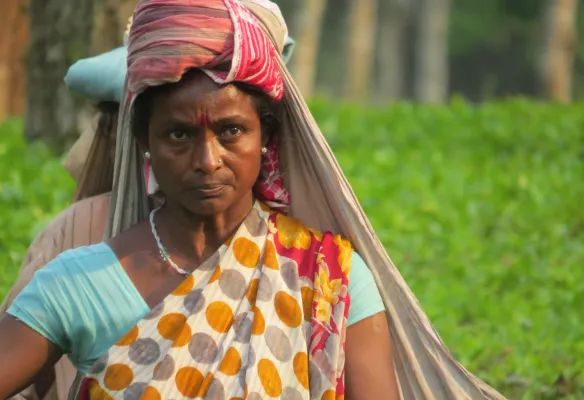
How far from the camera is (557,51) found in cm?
1836

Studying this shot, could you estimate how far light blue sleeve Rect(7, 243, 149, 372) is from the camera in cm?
327

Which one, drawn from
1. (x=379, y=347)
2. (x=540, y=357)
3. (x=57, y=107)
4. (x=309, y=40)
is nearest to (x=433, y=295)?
(x=540, y=357)

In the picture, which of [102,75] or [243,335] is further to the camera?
[102,75]

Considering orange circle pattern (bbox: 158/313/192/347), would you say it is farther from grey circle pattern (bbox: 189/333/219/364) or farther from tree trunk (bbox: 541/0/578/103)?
tree trunk (bbox: 541/0/578/103)

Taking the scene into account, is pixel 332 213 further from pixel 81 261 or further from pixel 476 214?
pixel 476 214

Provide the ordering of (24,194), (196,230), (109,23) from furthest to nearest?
(109,23), (24,194), (196,230)

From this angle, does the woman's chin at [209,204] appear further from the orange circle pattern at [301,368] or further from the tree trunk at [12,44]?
the tree trunk at [12,44]

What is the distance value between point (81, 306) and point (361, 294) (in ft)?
2.06

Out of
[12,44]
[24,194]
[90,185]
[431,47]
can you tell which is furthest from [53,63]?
[431,47]

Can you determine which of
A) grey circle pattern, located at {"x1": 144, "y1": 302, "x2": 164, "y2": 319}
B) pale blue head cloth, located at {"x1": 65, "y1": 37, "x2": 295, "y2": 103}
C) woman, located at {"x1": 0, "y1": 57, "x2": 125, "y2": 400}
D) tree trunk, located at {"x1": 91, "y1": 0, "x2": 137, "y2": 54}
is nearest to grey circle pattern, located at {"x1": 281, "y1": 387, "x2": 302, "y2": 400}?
grey circle pattern, located at {"x1": 144, "y1": 302, "x2": 164, "y2": 319}

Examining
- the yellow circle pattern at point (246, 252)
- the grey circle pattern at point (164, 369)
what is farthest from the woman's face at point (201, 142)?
the grey circle pattern at point (164, 369)

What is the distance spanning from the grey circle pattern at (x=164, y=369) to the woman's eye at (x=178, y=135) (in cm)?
47

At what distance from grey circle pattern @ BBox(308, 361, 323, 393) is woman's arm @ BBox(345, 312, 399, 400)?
0.36 ft

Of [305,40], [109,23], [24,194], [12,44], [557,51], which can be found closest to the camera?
[24,194]
